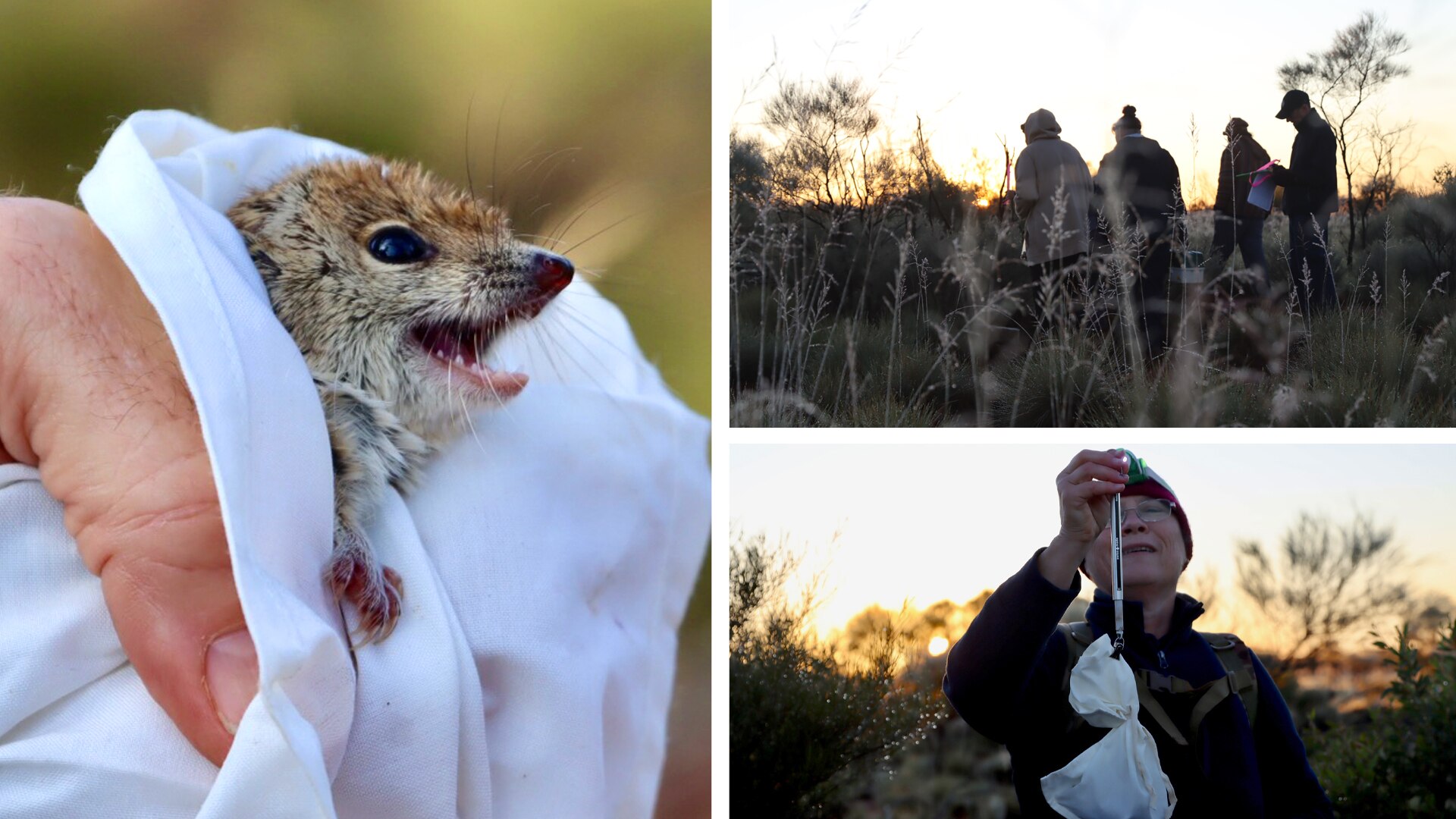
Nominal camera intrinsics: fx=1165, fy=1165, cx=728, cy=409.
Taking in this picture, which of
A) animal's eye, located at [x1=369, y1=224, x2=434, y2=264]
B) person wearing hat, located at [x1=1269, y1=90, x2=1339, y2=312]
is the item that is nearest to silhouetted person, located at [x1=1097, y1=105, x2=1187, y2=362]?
person wearing hat, located at [x1=1269, y1=90, x2=1339, y2=312]

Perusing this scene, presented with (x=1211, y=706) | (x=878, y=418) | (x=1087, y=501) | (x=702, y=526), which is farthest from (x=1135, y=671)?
(x=702, y=526)

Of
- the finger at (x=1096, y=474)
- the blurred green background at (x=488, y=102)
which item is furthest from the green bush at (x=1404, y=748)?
the blurred green background at (x=488, y=102)

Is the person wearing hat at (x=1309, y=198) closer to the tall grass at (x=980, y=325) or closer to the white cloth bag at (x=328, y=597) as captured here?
the tall grass at (x=980, y=325)

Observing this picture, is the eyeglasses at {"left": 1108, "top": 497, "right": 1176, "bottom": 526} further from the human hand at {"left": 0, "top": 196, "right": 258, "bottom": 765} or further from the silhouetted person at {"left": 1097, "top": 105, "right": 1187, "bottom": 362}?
the human hand at {"left": 0, "top": 196, "right": 258, "bottom": 765}

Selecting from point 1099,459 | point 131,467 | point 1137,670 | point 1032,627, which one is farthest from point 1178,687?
point 131,467

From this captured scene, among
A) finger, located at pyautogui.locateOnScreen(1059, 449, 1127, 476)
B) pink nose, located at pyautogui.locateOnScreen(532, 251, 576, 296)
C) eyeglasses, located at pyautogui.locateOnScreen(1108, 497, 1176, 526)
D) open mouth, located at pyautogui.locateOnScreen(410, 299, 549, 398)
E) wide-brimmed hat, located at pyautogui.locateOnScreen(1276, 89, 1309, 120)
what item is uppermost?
wide-brimmed hat, located at pyautogui.locateOnScreen(1276, 89, 1309, 120)

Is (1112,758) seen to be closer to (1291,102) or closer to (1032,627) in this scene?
(1032,627)

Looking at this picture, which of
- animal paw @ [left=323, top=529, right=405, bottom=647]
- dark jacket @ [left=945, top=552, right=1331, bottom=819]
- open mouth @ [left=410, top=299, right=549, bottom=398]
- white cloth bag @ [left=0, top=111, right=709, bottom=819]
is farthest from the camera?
dark jacket @ [left=945, top=552, right=1331, bottom=819]
